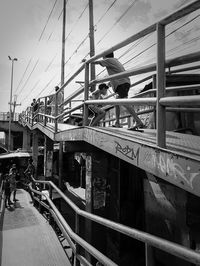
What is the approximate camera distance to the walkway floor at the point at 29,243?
434 centimetres

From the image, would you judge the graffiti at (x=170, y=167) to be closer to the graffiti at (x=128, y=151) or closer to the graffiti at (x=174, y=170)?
the graffiti at (x=174, y=170)

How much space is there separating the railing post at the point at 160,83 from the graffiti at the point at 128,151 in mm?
386

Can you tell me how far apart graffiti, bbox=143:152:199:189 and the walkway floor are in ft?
→ 9.33

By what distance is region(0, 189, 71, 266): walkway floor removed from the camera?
4.34 m

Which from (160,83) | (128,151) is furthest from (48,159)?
(160,83)

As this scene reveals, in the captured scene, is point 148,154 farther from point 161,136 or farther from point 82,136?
point 82,136

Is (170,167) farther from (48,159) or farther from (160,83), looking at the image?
(48,159)

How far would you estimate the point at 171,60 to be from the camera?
6.98ft

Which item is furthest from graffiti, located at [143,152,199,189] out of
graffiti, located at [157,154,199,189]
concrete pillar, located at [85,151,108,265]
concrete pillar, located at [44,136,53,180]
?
concrete pillar, located at [44,136,53,180]

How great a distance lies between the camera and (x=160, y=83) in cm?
207

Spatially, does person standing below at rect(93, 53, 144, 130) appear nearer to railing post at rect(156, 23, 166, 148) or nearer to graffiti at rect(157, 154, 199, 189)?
railing post at rect(156, 23, 166, 148)

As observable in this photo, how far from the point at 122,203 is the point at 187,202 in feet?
7.45

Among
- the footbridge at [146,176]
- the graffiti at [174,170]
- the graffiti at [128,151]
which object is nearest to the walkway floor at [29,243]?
the footbridge at [146,176]

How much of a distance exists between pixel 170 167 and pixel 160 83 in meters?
0.69
